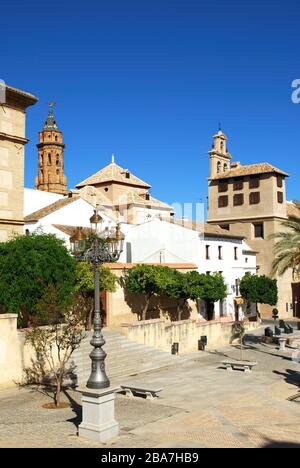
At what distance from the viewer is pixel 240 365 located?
70.5 ft

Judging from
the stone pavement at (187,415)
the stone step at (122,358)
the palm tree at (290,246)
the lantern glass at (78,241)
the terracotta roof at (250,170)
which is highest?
the terracotta roof at (250,170)

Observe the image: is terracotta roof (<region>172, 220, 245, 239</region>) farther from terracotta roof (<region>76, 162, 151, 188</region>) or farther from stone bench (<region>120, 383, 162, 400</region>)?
stone bench (<region>120, 383, 162, 400</region>)

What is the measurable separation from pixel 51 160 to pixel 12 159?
4229 centimetres

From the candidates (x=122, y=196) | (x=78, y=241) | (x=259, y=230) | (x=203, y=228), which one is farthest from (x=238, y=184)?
(x=78, y=241)


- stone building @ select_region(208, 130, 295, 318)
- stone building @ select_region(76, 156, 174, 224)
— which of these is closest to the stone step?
stone building @ select_region(76, 156, 174, 224)

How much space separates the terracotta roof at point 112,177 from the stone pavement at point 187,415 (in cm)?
3341

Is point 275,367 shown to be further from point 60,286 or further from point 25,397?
point 25,397

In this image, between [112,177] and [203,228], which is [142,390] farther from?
[112,177]

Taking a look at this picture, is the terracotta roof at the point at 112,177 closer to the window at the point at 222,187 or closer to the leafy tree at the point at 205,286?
the window at the point at 222,187

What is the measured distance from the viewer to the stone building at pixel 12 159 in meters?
23.1

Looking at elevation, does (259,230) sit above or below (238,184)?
below

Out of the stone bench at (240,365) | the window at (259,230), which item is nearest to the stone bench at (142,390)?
the stone bench at (240,365)
